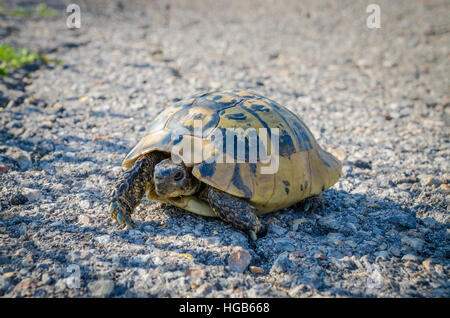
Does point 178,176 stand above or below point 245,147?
below

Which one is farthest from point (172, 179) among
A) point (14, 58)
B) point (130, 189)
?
point (14, 58)

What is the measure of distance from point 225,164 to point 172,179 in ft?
1.19

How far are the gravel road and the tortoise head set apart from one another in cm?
25

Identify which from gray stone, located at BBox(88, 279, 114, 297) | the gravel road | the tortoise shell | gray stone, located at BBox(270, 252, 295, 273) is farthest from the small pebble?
gray stone, located at BBox(88, 279, 114, 297)

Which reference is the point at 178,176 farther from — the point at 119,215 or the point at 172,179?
the point at 119,215

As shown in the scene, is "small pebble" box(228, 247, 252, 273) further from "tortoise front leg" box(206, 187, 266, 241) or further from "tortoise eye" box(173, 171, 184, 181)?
"tortoise eye" box(173, 171, 184, 181)

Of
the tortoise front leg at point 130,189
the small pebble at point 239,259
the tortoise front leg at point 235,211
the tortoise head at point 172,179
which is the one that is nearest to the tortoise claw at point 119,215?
the tortoise front leg at point 130,189

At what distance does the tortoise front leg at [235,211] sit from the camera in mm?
2320

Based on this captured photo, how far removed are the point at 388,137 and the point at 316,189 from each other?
184 centimetres

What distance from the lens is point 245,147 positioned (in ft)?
7.97

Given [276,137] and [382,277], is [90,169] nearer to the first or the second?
[276,137]

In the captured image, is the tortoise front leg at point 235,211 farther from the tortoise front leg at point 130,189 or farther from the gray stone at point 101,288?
the gray stone at point 101,288

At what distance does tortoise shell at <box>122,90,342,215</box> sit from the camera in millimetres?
2359

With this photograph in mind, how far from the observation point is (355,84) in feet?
18.0
